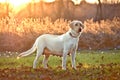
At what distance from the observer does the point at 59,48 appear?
15.9 metres

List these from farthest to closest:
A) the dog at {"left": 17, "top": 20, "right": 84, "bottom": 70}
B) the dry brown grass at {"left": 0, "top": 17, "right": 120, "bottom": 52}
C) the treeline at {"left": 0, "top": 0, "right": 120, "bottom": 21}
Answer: the treeline at {"left": 0, "top": 0, "right": 120, "bottom": 21} → the dry brown grass at {"left": 0, "top": 17, "right": 120, "bottom": 52} → the dog at {"left": 17, "top": 20, "right": 84, "bottom": 70}

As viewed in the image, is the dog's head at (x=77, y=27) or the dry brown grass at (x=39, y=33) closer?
the dog's head at (x=77, y=27)

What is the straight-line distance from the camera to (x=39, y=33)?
91.7 ft

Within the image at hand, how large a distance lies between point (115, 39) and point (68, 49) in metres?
14.5

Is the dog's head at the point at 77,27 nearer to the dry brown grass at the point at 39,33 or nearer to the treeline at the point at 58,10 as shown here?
the dry brown grass at the point at 39,33

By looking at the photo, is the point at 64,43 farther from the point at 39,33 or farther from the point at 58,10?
the point at 58,10

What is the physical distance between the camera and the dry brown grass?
26.9 m

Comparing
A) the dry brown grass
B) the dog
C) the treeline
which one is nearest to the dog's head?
the dog

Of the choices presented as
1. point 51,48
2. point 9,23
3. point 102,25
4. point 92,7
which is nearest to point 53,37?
point 51,48

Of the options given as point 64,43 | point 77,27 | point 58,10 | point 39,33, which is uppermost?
point 77,27

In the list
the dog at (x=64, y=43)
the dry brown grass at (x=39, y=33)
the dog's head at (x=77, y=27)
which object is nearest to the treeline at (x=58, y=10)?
the dry brown grass at (x=39, y=33)

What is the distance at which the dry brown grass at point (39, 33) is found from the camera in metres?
26.9

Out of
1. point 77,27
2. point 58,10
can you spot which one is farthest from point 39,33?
point 58,10

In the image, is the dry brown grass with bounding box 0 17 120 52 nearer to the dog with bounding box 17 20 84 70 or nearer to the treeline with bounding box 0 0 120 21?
the dog with bounding box 17 20 84 70
